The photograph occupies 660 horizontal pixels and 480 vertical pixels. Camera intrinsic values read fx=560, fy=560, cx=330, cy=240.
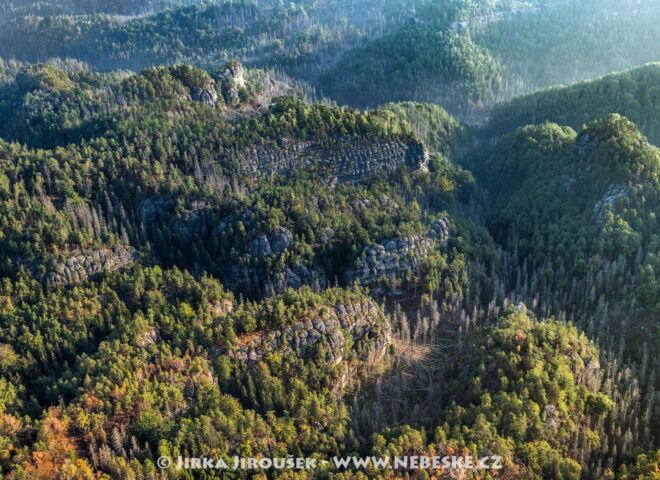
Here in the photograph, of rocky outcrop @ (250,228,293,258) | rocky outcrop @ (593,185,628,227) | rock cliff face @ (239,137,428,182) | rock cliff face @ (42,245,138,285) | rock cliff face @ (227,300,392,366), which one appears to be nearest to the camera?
rock cliff face @ (227,300,392,366)

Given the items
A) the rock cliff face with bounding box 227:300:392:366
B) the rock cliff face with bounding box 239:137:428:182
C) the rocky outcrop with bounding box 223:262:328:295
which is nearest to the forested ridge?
the rock cliff face with bounding box 227:300:392:366

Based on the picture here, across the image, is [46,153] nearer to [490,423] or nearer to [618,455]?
[490,423]

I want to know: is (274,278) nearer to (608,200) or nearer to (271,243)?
(271,243)

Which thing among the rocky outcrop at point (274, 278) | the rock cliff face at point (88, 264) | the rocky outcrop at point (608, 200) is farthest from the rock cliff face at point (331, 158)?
the rocky outcrop at point (608, 200)

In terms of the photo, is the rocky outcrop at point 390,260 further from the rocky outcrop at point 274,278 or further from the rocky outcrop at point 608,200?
the rocky outcrop at point 608,200

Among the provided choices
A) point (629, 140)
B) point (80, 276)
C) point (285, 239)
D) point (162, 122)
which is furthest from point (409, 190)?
point (80, 276)

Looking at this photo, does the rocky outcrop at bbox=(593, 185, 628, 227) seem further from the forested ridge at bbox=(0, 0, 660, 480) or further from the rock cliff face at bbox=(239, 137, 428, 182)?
the rock cliff face at bbox=(239, 137, 428, 182)
